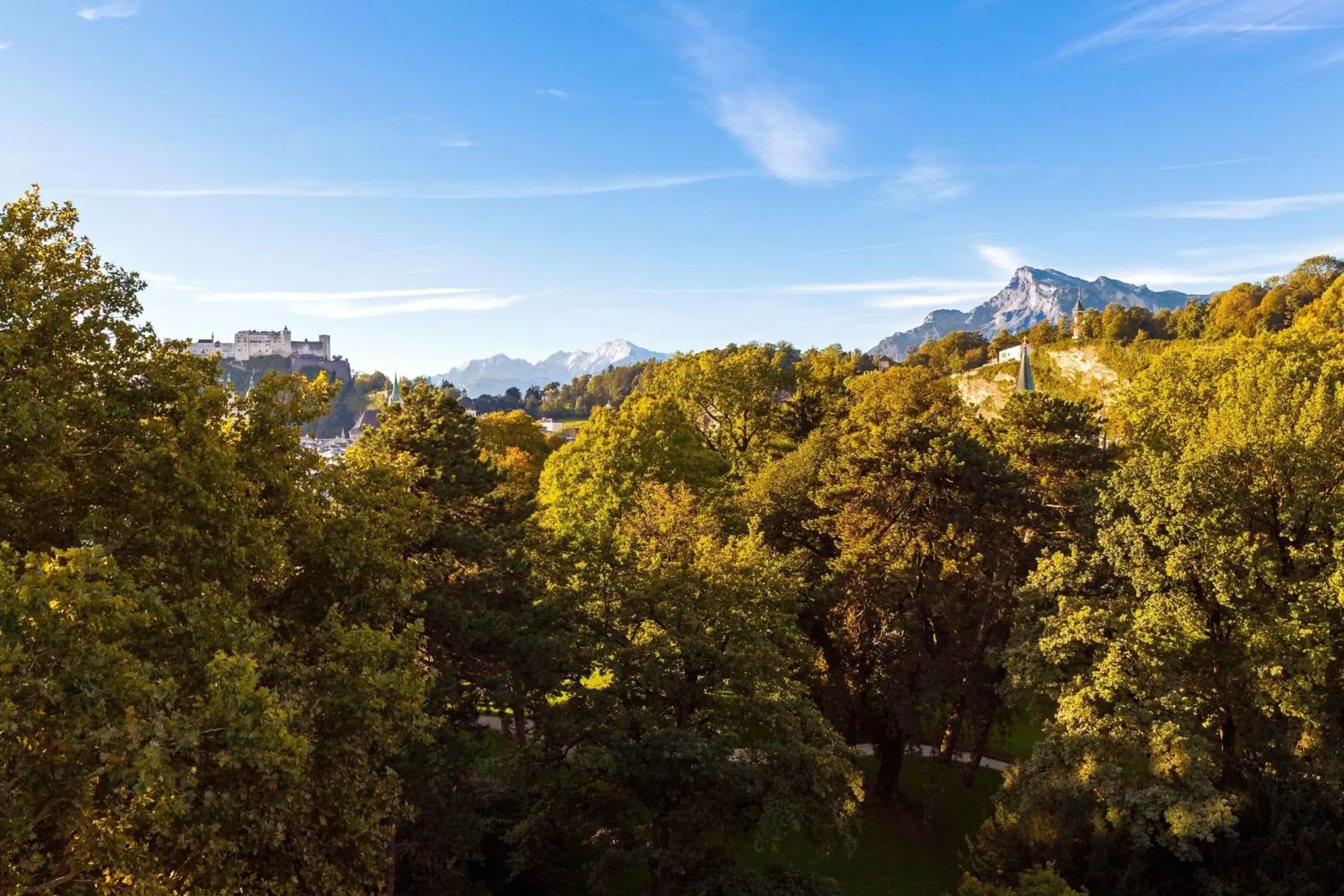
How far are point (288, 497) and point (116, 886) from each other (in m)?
7.07

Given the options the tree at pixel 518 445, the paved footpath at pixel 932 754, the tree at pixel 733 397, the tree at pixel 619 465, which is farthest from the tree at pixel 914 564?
the tree at pixel 518 445

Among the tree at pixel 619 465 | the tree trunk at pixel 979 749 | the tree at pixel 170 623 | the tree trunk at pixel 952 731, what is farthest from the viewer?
Answer: the tree at pixel 619 465

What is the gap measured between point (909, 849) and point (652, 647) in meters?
13.8

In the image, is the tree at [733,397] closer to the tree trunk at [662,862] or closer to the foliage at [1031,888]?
the tree trunk at [662,862]

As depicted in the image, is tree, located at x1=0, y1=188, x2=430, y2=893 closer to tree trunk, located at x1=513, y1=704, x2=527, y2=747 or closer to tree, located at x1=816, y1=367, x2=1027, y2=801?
tree trunk, located at x1=513, y1=704, x2=527, y2=747

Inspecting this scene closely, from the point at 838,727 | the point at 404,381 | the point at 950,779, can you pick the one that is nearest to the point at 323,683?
the point at 404,381

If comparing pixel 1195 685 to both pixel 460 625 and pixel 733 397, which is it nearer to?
pixel 460 625

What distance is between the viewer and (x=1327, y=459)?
24750mm

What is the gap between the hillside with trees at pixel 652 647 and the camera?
35.6 ft


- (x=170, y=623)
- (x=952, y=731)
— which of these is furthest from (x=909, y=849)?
(x=170, y=623)

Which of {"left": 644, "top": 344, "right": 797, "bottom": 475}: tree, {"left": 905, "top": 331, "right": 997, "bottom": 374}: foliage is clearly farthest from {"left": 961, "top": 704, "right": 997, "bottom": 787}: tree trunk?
{"left": 905, "top": 331, "right": 997, "bottom": 374}: foliage

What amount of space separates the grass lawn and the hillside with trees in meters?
0.14

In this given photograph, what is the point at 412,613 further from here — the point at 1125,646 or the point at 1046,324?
the point at 1046,324

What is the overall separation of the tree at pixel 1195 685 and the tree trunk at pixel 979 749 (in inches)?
246
